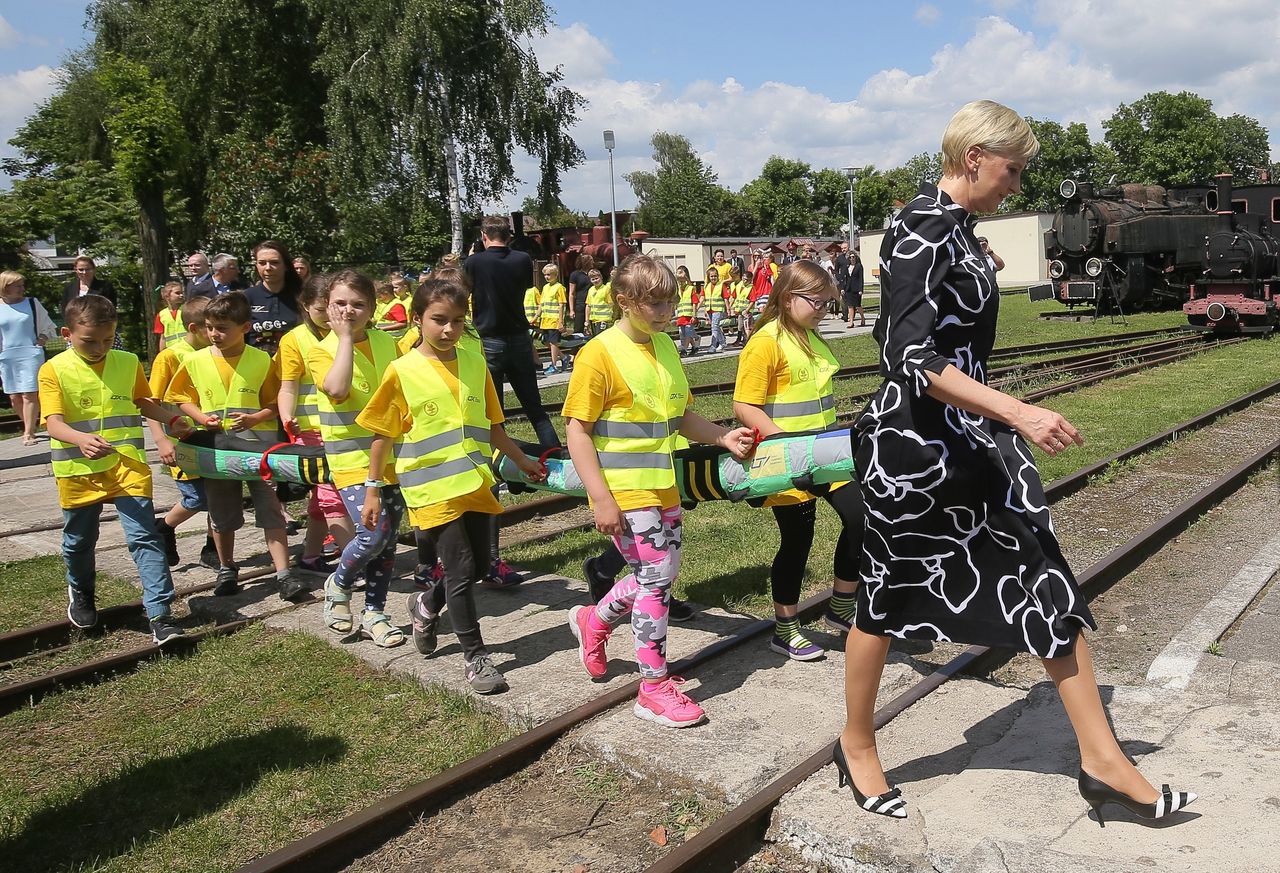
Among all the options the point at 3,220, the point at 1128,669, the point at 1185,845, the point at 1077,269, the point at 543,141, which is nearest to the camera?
the point at 1185,845

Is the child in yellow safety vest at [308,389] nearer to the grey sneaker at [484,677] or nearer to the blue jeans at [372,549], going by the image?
the blue jeans at [372,549]

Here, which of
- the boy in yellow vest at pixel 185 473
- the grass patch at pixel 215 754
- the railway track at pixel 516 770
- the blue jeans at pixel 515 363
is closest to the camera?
the railway track at pixel 516 770

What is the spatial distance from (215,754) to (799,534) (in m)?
2.49

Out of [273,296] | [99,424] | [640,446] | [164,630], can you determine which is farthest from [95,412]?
[640,446]

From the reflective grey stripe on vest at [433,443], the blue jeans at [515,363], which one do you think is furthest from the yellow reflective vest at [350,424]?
the blue jeans at [515,363]

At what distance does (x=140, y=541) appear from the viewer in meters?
5.20

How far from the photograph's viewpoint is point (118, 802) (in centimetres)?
369

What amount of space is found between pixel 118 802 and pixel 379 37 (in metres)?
24.7

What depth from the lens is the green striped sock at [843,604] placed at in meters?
4.90

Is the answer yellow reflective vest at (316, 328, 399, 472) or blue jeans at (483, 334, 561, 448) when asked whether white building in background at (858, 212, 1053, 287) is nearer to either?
blue jeans at (483, 334, 561, 448)

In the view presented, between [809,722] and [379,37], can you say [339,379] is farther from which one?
[379,37]

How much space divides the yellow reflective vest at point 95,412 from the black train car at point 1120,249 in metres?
22.9

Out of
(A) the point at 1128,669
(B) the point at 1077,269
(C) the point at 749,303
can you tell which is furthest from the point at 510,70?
(A) the point at 1128,669

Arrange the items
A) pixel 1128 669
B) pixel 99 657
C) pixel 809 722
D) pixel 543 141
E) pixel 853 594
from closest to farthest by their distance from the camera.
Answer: pixel 809 722 → pixel 1128 669 → pixel 853 594 → pixel 99 657 → pixel 543 141
